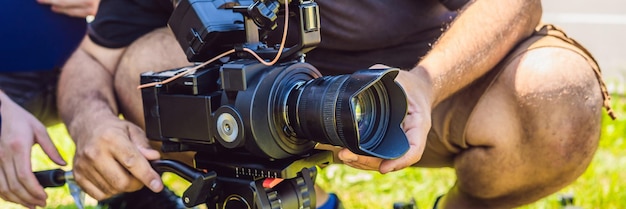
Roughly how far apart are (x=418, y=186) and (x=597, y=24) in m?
3.61

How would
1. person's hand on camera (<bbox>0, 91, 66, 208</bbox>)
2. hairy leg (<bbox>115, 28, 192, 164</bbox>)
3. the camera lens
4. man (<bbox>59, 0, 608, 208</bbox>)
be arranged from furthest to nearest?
hairy leg (<bbox>115, 28, 192, 164</bbox>) → person's hand on camera (<bbox>0, 91, 66, 208</bbox>) → man (<bbox>59, 0, 608, 208</bbox>) → the camera lens

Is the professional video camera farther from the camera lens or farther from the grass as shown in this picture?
the grass

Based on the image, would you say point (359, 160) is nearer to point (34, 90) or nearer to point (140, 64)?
point (140, 64)

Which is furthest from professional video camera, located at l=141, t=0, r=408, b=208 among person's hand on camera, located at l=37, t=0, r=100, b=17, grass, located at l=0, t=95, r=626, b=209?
grass, located at l=0, t=95, r=626, b=209

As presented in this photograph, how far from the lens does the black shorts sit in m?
2.66

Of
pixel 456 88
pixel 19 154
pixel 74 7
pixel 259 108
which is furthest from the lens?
pixel 74 7

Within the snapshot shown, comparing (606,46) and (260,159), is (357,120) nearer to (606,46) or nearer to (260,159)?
(260,159)

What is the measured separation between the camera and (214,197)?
1.76 metres

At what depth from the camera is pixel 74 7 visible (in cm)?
267

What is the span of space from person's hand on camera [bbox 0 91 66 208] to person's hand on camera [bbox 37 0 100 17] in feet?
1.28

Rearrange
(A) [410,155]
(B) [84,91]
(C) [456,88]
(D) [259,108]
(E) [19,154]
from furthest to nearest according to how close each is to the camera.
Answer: (B) [84,91], (E) [19,154], (C) [456,88], (A) [410,155], (D) [259,108]

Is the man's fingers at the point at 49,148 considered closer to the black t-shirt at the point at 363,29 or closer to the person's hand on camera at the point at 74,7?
the black t-shirt at the point at 363,29

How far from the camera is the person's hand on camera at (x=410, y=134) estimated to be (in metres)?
1.75

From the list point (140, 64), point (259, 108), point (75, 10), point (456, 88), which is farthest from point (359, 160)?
point (75, 10)
